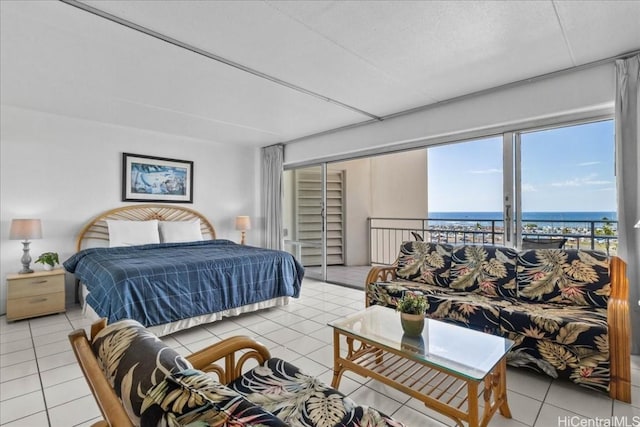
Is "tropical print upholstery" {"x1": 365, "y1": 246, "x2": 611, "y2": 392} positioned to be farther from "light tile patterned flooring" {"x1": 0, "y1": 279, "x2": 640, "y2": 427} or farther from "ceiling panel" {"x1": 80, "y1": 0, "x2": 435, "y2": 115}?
"ceiling panel" {"x1": 80, "y1": 0, "x2": 435, "y2": 115}

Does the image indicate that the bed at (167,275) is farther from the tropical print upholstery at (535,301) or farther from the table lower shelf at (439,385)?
the table lower shelf at (439,385)

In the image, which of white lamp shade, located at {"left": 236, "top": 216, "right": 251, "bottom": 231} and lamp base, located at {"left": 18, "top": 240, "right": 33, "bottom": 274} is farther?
white lamp shade, located at {"left": 236, "top": 216, "right": 251, "bottom": 231}

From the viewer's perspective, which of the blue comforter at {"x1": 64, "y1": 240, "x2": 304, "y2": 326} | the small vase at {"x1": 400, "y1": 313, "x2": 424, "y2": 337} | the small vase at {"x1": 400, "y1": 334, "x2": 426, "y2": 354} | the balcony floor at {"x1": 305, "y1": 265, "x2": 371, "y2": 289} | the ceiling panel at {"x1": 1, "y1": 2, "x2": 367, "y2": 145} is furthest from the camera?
the balcony floor at {"x1": 305, "y1": 265, "x2": 371, "y2": 289}

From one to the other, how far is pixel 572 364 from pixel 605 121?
2221mm

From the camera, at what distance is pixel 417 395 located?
1.59 m

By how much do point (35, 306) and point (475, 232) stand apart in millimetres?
6149

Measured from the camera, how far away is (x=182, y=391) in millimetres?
694

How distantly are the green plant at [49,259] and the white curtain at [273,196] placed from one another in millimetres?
3054

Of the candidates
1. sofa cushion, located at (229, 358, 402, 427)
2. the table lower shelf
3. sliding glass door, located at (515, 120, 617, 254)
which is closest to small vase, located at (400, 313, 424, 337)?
the table lower shelf

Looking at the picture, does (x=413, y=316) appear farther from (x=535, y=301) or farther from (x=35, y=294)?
(x=35, y=294)

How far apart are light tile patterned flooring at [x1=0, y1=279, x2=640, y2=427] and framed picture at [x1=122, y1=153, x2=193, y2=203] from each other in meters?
1.93

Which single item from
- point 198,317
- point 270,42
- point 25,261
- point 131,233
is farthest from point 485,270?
point 25,261

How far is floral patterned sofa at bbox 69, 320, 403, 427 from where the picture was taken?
2.18 feet

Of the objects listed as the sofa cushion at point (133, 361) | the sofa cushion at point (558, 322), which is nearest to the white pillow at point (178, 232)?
the sofa cushion at point (133, 361)
